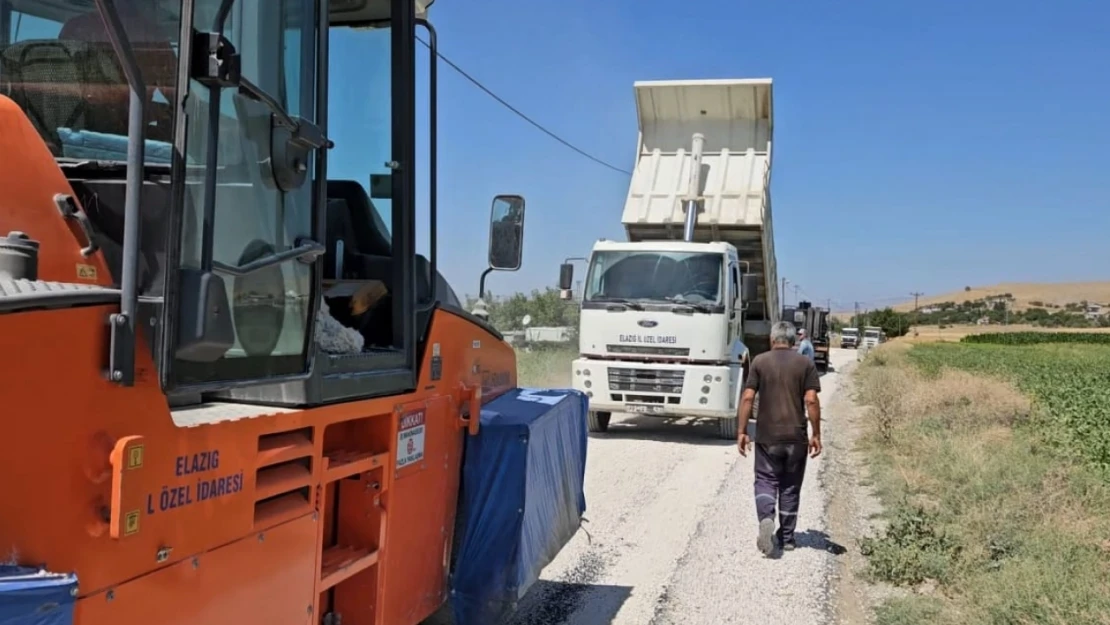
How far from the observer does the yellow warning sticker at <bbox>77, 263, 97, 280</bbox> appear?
207cm

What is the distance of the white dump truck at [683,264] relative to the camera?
469 inches

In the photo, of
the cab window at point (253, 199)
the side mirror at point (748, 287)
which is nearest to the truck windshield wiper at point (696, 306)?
the side mirror at point (748, 287)

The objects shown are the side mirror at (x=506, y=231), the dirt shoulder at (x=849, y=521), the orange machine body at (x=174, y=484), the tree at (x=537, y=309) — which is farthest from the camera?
the tree at (x=537, y=309)

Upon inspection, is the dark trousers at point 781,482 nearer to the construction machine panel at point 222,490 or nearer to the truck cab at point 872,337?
the construction machine panel at point 222,490

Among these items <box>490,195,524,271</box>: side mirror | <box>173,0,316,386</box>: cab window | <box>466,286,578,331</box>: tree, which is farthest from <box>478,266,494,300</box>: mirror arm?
<box>466,286,578,331</box>: tree

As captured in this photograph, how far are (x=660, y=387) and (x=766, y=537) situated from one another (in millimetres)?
5447

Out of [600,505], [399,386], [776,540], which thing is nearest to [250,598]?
[399,386]

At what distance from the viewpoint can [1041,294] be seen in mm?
144125

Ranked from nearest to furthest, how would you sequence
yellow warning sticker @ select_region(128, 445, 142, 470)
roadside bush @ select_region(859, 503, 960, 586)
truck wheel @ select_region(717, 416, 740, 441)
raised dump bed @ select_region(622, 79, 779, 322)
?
yellow warning sticker @ select_region(128, 445, 142, 470) < roadside bush @ select_region(859, 503, 960, 586) < truck wheel @ select_region(717, 416, 740, 441) < raised dump bed @ select_region(622, 79, 779, 322)

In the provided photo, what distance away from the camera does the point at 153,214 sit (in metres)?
2.05

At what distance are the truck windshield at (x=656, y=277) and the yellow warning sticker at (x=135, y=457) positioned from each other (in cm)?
1032

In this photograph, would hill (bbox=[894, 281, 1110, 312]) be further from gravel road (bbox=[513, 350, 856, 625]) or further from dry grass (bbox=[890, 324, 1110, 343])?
gravel road (bbox=[513, 350, 856, 625])

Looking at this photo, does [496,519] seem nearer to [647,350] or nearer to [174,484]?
[174,484]

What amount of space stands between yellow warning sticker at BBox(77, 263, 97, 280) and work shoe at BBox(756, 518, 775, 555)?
549cm
